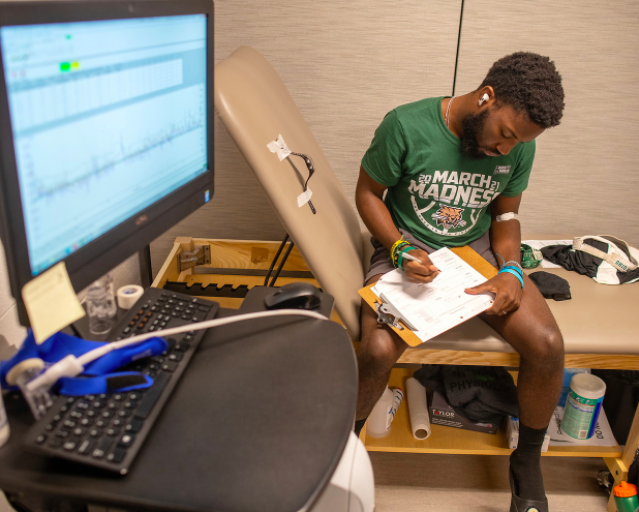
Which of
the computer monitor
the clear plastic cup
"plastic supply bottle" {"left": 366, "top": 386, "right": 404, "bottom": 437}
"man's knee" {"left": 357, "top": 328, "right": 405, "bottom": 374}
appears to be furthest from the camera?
"plastic supply bottle" {"left": 366, "top": 386, "right": 404, "bottom": 437}

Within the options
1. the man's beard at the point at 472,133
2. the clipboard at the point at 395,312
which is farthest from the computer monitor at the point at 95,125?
the man's beard at the point at 472,133

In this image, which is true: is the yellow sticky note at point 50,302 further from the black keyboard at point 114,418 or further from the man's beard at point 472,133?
the man's beard at point 472,133

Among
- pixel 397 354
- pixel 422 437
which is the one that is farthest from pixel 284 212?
pixel 422 437

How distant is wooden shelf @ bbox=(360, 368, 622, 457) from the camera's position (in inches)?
58.2

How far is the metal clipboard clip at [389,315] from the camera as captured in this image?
47.6 inches

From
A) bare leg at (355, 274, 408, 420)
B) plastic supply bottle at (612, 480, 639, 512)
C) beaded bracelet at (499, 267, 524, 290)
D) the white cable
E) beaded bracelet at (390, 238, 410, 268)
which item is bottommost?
plastic supply bottle at (612, 480, 639, 512)

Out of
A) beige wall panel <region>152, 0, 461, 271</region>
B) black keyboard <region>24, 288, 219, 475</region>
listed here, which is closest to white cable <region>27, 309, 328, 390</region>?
black keyboard <region>24, 288, 219, 475</region>

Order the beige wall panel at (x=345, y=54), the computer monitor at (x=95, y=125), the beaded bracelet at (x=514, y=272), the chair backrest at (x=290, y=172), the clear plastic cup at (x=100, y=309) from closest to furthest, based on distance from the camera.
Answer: the computer monitor at (x=95, y=125), the clear plastic cup at (x=100, y=309), the chair backrest at (x=290, y=172), the beaded bracelet at (x=514, y=272), the beige wall panel at (x=345, y=54)

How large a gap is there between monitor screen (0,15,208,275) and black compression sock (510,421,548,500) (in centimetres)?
109

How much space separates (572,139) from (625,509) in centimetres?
113

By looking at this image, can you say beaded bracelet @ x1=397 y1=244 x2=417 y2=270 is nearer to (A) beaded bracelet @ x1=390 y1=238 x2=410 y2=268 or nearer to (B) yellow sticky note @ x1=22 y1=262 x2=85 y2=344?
(A) beaded bracelet @ x1=390 y1=238 x2=410 y2=268

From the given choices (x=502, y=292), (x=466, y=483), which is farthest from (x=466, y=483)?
(x=502, y=292)

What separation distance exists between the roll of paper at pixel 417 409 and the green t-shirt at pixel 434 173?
46 centimetres

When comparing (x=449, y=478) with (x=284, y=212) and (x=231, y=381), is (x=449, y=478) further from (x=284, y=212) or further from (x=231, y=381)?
(x=231, y=381)
